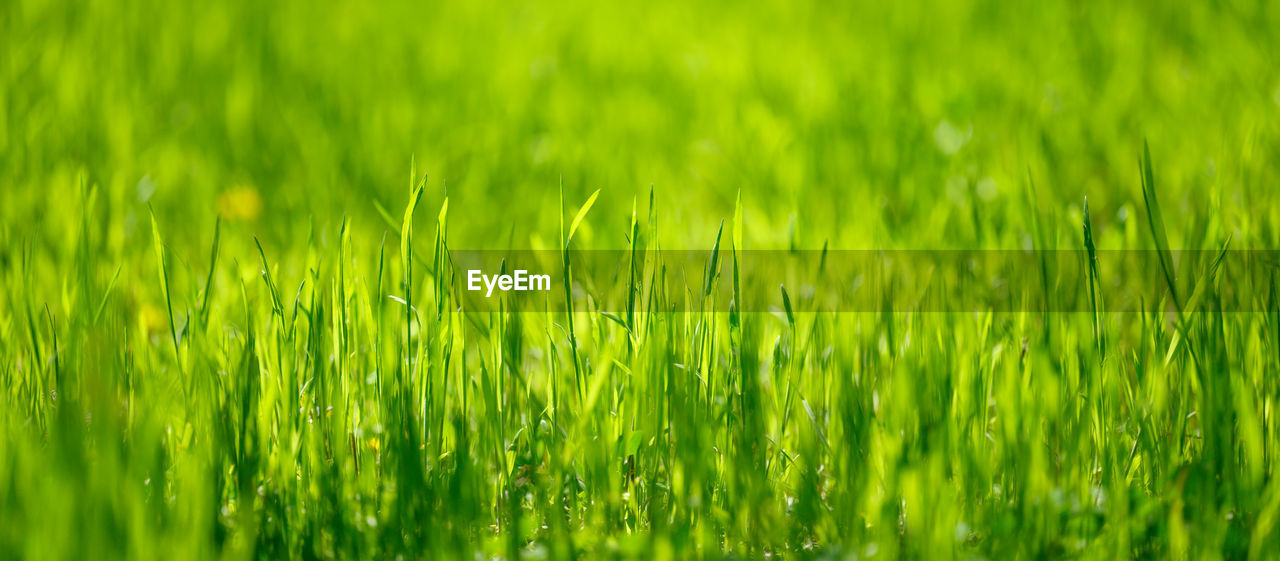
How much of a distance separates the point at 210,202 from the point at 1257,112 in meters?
3.18

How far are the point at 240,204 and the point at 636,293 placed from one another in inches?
66.4

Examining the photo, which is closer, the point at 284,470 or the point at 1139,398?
the point at 284,470

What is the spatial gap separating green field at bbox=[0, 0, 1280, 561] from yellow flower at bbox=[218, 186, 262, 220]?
1cm

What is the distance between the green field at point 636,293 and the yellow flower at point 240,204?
0.01 meters

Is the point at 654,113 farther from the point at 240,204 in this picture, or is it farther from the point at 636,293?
the point at 636,293

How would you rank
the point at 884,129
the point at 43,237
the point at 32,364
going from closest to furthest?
the point at 32,364 → the point at 43,237 → the point at 884,129

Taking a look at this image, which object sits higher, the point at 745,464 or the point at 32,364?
the point at 32,364

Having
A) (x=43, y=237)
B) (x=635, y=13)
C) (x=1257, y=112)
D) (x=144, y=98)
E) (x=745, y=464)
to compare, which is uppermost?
(x=635, y=13)

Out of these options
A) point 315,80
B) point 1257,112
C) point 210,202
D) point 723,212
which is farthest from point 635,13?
point 1257,112

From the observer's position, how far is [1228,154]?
252 centimetres

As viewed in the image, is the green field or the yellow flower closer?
the green field

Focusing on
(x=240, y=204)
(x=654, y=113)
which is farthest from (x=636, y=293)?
(x=654, y=113)

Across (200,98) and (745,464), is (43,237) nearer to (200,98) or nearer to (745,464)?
(200,98)

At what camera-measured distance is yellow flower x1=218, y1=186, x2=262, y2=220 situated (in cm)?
267
